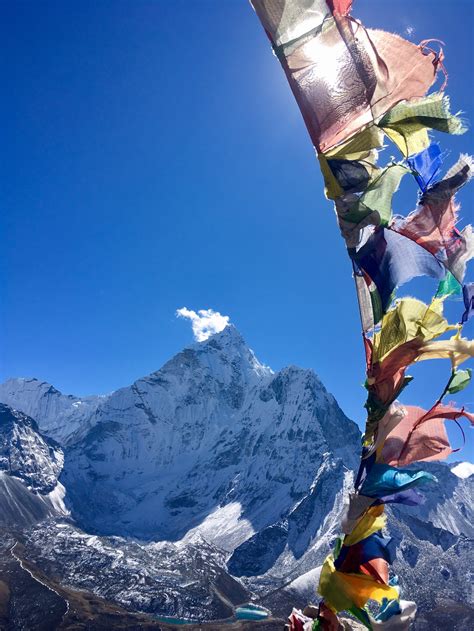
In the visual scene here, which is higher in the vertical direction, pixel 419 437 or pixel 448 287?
pixel 448 287

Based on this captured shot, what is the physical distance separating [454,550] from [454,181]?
213743 millimetres

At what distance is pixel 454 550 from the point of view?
178 metres

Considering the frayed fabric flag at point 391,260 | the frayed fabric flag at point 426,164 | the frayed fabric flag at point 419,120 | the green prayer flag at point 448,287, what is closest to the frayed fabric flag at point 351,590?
the frayed fabric flag at point 391,260

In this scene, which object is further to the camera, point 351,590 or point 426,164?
point 426,164

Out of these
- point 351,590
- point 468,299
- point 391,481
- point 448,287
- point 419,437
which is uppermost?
point 448,287

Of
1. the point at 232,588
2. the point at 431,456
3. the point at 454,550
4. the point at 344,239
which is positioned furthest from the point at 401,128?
the point at 454,550

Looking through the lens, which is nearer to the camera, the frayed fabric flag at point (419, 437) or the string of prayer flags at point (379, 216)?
the string of prayer flags at point (379, 216)

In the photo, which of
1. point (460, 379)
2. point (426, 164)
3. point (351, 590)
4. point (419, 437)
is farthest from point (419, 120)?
point (351, 590)

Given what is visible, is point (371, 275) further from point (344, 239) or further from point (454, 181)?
point (454, 181)

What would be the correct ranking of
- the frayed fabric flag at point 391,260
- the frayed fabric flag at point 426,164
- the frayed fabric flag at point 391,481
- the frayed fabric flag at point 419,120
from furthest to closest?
the frayed fabric flag at point 391,260, the frayed fabric flag at point 426,164, the frayed fabric flag at point 391,481, the frayed fabric flag at point 419,120

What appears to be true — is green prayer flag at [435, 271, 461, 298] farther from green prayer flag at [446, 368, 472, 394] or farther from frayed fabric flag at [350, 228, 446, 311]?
green prayer flag at [446, 368, 472, 394]

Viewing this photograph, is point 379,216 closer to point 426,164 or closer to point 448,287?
point 426,164

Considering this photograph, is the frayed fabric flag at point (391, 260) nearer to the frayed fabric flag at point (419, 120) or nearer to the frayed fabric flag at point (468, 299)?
the frayed fabric flag at point (468, 299)

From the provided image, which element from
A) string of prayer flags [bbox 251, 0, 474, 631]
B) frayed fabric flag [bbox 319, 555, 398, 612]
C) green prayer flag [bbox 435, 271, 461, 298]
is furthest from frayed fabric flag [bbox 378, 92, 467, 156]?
frayed fabric flag [bbox 319, 555, 398, 612]
